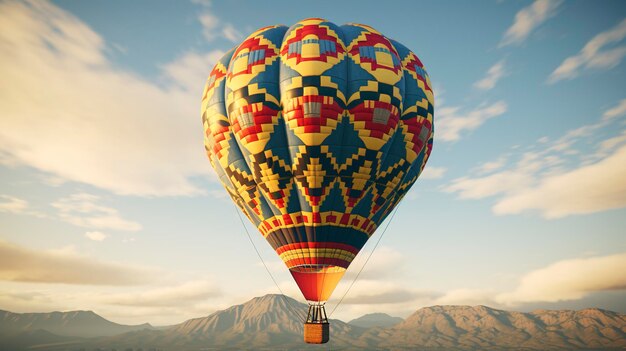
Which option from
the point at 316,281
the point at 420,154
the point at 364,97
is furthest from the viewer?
the point at 420,154

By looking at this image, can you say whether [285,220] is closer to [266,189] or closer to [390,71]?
[266,189]

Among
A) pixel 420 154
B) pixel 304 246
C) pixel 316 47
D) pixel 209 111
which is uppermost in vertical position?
pixel 316 47

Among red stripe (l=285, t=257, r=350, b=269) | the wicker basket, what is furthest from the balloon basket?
red stripe (l=285, t=257, r=350, b=269)

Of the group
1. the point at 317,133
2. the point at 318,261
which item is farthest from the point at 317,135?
the point at 318,261

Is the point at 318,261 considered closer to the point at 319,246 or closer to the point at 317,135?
the point at 319,246

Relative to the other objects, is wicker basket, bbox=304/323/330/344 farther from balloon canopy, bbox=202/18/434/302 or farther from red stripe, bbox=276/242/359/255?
red stripe, bbox=276/242/359/255

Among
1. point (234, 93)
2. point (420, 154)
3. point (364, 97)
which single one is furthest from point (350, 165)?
point (234, 93)
